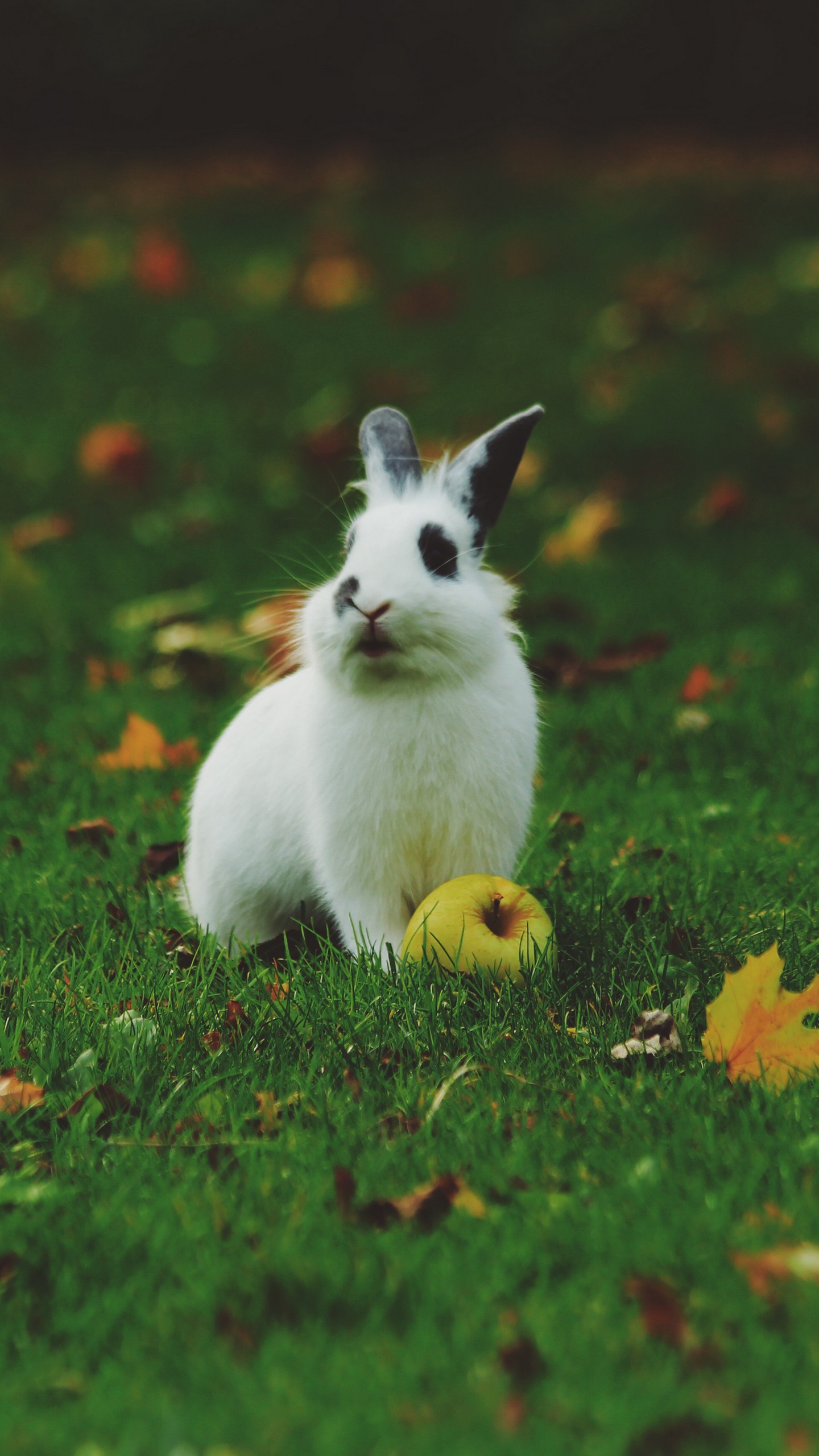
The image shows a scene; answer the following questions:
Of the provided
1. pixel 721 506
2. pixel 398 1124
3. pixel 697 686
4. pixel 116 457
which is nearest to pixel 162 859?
pixel 398 1124

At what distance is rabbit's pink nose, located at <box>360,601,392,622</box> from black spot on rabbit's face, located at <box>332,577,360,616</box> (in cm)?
5

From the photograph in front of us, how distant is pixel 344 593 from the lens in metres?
2.67

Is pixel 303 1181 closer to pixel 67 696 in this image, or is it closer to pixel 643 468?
pixel 67 696

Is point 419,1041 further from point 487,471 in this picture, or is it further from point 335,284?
point 335,284

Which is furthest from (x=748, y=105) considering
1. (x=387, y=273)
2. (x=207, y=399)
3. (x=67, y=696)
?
(x=67, y=696)

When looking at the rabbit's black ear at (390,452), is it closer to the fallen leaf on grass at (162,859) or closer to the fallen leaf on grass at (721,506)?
the fallen leaf on grass at (162,859)

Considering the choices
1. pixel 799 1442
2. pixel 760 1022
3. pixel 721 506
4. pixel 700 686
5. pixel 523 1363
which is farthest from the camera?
pixel 721 506

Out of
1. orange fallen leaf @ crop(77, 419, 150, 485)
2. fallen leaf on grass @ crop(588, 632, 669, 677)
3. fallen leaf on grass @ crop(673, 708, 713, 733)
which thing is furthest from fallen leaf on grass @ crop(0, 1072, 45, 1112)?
orange fallen leaf @ crop(77, 419, 150, 485)

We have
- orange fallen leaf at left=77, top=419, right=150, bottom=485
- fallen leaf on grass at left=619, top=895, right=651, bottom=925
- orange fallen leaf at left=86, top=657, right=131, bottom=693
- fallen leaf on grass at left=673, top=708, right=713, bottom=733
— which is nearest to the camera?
fallen leaf on grass at left=619, top=895, right=651, bottom=925

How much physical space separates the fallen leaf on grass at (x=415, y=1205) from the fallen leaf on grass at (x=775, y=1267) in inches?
14.4

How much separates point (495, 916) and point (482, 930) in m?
0.06

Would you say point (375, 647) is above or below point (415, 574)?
below

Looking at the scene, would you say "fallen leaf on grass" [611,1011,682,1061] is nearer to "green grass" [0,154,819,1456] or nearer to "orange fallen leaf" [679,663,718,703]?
"green grass" [0,154,819,1456]

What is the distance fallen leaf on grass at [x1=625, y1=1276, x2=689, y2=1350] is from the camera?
178cm
